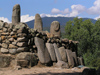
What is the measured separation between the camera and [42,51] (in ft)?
30.9

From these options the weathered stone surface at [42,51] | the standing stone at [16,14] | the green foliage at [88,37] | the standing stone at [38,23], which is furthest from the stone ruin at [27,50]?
the green foliage at [88,37]

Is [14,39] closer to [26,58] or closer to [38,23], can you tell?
[26,58]

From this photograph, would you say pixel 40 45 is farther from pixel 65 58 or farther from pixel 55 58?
pixel 65 58

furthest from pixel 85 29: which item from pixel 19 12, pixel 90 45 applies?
pixel 19 12

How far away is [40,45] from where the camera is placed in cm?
966

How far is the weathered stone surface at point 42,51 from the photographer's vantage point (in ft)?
30.0

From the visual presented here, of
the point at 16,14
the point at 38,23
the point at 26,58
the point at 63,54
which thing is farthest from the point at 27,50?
the point at 38,23

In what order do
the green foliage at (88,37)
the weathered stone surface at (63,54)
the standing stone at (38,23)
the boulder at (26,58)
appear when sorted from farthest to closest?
the green foliage at (88,37) < the standing stone at (38,23) < the weathered stone surface at (63,54) < the boulder at (26,58)

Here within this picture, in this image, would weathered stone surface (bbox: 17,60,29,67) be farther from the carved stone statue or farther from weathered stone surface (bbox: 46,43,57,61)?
the carved stone statue

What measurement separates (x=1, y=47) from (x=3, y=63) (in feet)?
4.91

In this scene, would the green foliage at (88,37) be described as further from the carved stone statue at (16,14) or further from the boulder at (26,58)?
the boulder at (26,58)

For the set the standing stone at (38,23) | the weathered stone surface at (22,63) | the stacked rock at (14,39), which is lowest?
the weathered stone surface at (22,63)

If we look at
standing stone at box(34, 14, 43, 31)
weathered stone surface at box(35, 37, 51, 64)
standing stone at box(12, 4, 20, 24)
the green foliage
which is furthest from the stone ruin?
the green foliage

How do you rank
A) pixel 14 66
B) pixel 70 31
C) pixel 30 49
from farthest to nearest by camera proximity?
1. pixel 70 31
2. pixel 30 49
3. pixel 14 66
